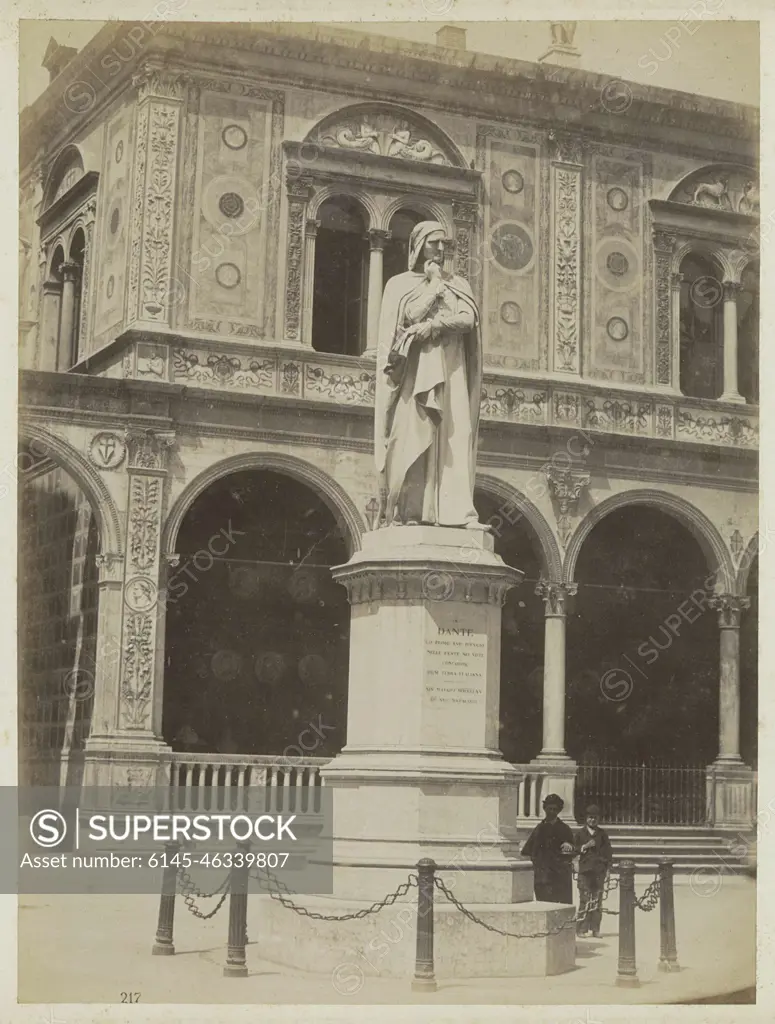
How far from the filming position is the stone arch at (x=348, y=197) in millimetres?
25875

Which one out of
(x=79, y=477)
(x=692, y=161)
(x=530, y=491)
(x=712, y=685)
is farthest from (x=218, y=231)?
(x=712, y=685)

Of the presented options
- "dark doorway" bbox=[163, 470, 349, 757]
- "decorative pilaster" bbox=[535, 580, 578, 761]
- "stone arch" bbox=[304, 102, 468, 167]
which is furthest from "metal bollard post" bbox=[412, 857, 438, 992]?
"stone arch" bbox=[304, 102, 468, 167]

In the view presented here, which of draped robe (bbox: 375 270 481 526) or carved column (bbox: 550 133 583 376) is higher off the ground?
carved column (bbox: 550 133 583 376)

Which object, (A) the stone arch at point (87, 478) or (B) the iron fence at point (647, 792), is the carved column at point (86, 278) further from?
(B) the iron fence at point (647, 792)

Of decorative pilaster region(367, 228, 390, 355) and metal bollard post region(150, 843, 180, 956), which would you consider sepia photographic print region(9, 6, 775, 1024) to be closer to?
decorative pilaster region(367, 228, 390, 355)

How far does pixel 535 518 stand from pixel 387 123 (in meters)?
6.38

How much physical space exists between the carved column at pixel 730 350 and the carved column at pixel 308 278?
696cm

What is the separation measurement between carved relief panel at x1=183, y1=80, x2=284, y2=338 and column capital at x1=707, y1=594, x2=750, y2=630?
824cm

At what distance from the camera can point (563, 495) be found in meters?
26.4

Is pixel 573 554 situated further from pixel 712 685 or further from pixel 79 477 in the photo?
pixel 79 477

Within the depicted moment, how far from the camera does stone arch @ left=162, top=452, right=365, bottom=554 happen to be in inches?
968

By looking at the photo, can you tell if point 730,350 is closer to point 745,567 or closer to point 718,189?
point 718,189

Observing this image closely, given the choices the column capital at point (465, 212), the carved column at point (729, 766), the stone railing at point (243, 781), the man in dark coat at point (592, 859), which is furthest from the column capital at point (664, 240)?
the man in dark coat at point (592, 859)

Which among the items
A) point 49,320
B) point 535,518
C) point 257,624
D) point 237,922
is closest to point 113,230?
point 49,320
